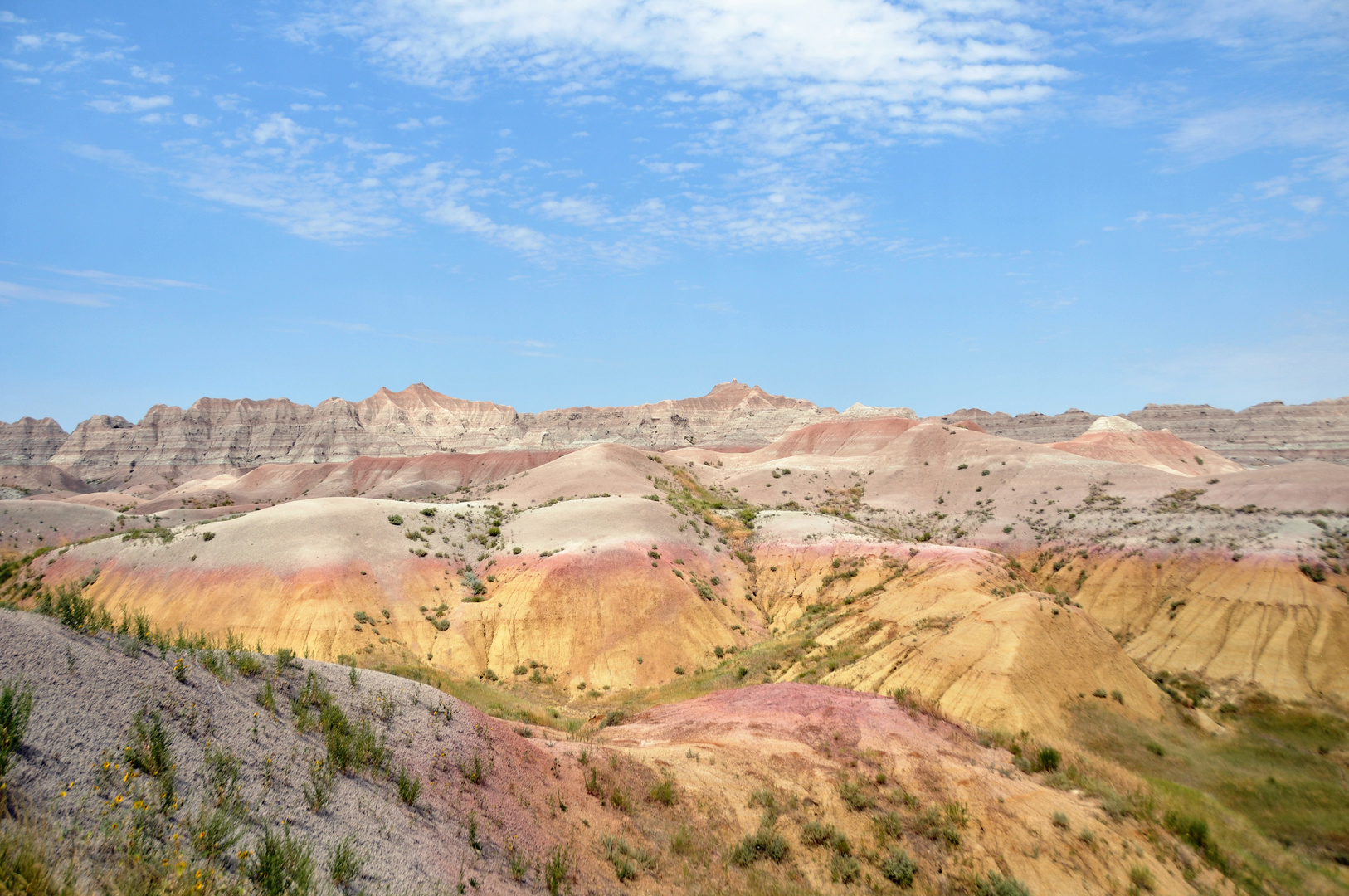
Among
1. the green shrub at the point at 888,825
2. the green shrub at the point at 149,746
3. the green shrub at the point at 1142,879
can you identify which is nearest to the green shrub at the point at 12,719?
the green shrub at the point at 149,746

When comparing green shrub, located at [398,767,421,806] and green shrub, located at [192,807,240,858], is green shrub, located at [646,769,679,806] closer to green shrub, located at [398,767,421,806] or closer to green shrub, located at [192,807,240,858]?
green shrub, located at [398,767,421,806]

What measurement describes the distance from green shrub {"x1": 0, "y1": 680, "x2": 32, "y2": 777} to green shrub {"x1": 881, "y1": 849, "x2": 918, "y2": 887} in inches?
435

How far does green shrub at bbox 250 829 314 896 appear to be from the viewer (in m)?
6.15

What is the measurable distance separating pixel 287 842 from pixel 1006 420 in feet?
A: 497

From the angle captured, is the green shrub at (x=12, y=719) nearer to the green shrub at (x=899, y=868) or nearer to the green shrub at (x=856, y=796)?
the green shrub at (x=899, y=868)

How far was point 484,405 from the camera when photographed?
169 meters

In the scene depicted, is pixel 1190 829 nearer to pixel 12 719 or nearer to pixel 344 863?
pixel 344 863

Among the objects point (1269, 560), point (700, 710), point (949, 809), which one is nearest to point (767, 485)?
point (1269, 560)

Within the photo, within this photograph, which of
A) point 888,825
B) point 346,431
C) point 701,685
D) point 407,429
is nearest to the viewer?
point 888,825

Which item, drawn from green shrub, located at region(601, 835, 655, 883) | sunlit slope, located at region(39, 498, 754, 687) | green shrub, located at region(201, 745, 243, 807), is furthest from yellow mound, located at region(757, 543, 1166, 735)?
green shrub, located at region(201, 745, 243, 807)

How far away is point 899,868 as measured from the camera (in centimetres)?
1096

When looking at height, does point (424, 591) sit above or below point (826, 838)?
below

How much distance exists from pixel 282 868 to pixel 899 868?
8.91 meters

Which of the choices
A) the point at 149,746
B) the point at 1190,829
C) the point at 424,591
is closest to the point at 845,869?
the point at 1190,829
